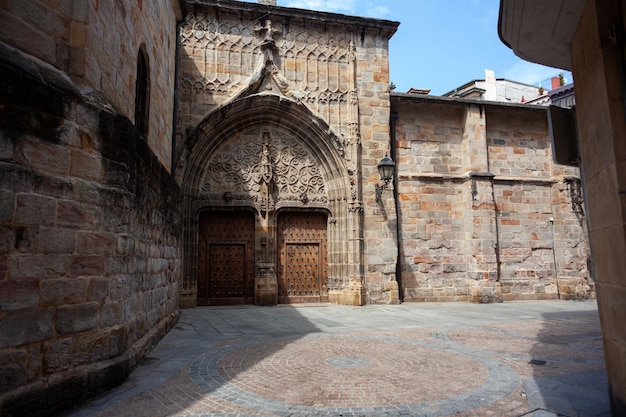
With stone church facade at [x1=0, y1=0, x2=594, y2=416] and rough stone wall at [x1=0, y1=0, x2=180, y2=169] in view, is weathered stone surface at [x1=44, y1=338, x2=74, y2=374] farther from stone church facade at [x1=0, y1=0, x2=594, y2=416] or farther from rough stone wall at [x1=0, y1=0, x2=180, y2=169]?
stone church facade at [x1=0, y1=0, x2=594, y2=416]

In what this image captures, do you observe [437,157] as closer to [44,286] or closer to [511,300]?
[511,300]

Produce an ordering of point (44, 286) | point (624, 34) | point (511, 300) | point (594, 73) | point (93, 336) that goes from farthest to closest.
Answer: point (511, 300) < point (93, 336) < point (44, 286) < point (594, 73) < point (624, 34)

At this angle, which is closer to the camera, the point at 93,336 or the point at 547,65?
the point at 93,336

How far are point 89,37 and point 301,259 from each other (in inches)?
340

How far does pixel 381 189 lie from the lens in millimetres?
11641

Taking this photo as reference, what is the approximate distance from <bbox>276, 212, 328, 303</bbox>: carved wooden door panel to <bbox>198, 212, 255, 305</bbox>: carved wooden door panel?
0.83 m

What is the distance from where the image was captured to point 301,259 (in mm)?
11836

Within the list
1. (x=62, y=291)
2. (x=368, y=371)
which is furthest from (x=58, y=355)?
(x=368, y=371)

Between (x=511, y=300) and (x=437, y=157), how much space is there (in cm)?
477

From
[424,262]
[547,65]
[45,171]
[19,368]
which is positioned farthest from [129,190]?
[424,262]

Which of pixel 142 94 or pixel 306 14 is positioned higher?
pixel 306 14

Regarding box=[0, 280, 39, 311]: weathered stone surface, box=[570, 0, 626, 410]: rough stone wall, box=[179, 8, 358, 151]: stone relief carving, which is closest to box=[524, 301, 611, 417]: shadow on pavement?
box=[570, 0, 626, 410]: rough stone wall

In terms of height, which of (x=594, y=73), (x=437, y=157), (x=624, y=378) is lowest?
(x=624, y=378)

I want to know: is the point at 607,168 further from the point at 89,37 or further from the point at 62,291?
the point at 89,37
